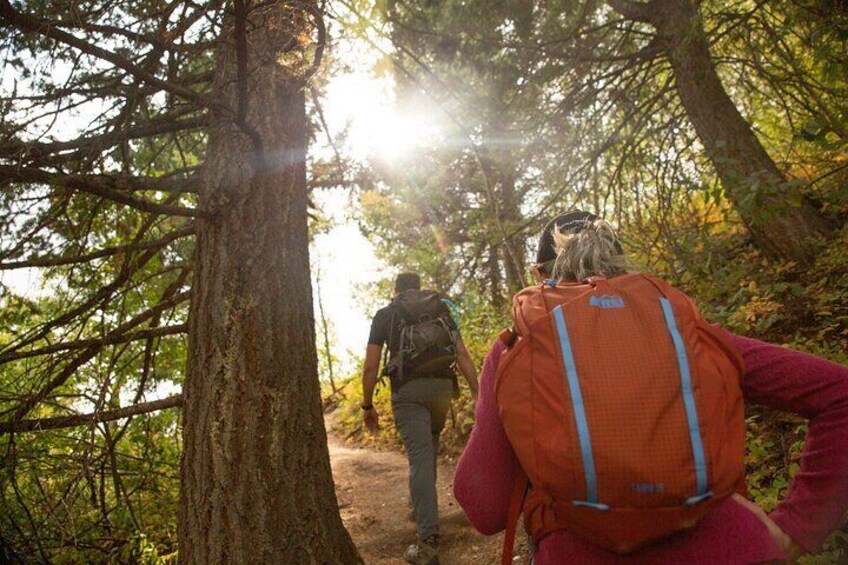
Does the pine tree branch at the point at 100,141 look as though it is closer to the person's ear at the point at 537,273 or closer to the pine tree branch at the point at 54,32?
the pine tree branch at the point at 54,32

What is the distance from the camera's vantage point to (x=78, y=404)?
3.88m

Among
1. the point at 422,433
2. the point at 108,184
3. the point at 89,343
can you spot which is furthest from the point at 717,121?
the point at 89,343

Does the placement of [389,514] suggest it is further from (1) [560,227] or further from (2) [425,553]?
(1) [560,227]

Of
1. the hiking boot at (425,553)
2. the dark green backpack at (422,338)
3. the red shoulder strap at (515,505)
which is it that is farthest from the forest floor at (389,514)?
the red shoulder strap at (515,505)

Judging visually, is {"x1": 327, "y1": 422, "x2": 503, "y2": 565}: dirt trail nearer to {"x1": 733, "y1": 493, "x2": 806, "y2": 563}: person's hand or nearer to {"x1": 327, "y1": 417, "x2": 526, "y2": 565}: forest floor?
{"x1": 327, "y1": 417, "x2": 526, "y2": 565}: forest floor

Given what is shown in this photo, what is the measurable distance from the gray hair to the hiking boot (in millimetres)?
3187

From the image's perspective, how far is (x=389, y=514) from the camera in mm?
5707

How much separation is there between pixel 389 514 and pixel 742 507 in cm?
499

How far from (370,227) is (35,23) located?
1081 centimetres

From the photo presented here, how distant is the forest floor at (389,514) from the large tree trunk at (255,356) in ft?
6.19

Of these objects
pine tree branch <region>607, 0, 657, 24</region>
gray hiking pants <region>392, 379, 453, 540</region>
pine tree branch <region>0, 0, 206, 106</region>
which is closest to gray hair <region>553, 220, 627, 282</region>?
pine tree branch <region>0, 0, 206, 106</region>

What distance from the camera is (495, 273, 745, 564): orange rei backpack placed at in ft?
3.67

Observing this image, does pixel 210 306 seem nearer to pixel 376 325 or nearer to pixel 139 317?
pixel 139 317

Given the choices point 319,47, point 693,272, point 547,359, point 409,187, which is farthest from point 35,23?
point 409,187
